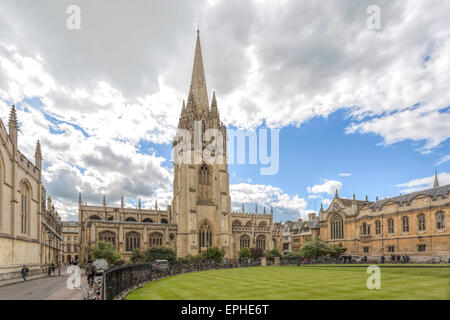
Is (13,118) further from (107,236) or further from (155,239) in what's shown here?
(155,239)

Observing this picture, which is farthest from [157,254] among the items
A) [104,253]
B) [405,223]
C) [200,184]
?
[405,223]

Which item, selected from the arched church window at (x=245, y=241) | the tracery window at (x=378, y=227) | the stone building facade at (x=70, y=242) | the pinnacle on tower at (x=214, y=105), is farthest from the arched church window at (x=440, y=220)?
the stone building facade at (x=70, y=242)

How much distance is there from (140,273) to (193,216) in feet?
123

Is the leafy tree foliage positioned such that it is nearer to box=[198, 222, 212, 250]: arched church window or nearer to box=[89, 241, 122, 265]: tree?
box=[198, 222, 212, 250]: arched church window

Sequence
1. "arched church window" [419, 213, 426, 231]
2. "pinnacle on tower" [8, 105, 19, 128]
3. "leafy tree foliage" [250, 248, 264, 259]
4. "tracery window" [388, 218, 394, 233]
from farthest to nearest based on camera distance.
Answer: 1. "leafy tree foliage" [250, 248, 264, 259]
2. "tracery window" [388, 218, 394, 233]
3. "arched church window" [419, 213, 426, 231]
4. "pinnacle on tower" [8, 105, 19, 128]

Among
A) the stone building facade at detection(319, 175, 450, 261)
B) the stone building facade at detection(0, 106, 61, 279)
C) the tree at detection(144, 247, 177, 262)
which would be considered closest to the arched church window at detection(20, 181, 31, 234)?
the stone building facade at detection(0, 106, 61, 279)

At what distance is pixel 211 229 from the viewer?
6062cm

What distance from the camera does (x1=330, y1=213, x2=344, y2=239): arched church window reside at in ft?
194

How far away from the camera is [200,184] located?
62.7 metres

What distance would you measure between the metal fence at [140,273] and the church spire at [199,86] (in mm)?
36782
